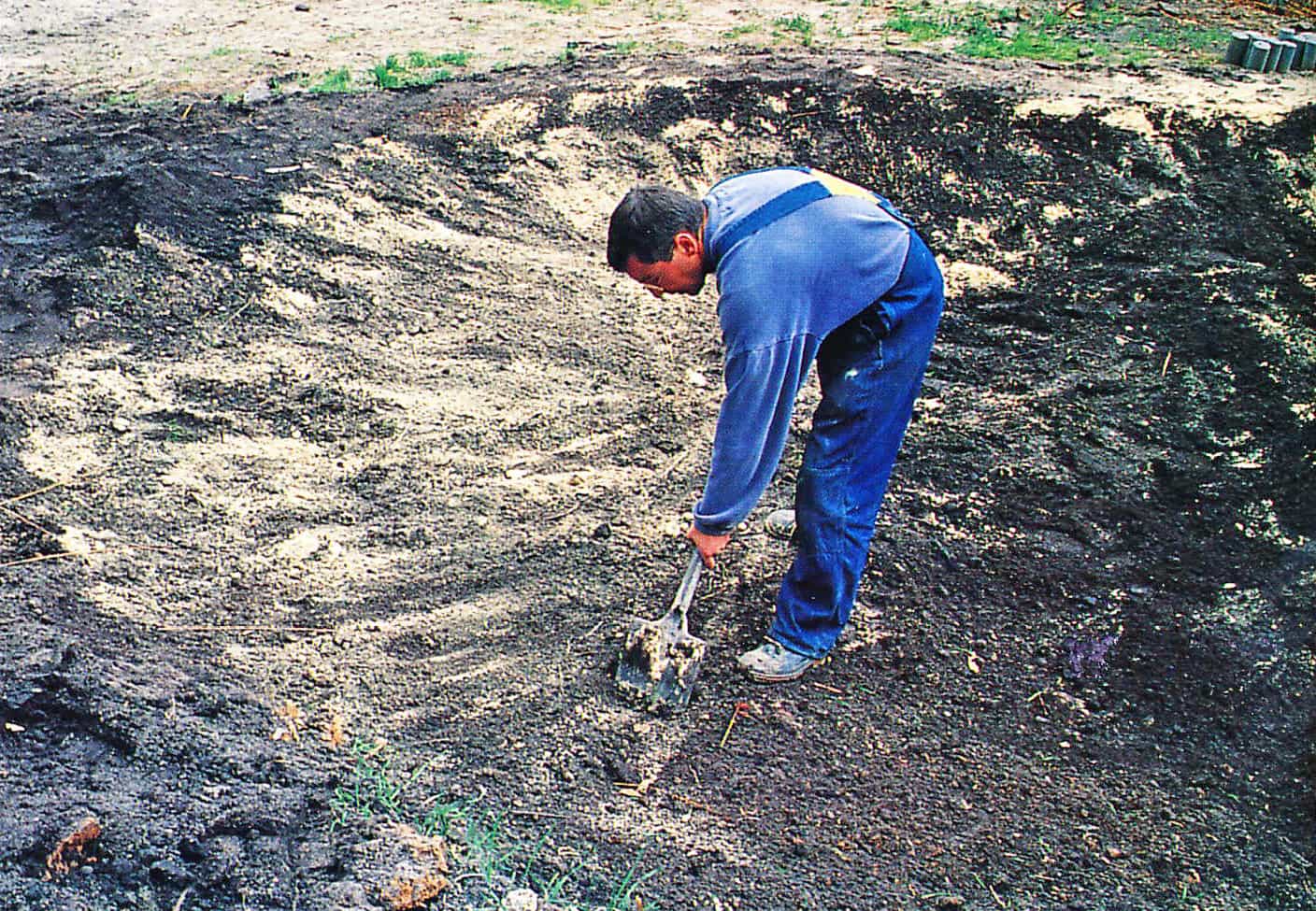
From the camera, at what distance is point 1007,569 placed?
364 cm

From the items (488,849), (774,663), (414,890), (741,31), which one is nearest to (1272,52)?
(741,31)

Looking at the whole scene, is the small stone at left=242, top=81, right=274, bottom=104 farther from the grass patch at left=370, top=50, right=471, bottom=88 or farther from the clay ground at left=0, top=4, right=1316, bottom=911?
the grass patch at left=370, top=50, right=471, bottom=88

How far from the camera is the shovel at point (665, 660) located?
3.09 meters

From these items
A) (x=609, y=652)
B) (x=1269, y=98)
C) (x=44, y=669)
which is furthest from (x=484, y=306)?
(x=1269, y=98)

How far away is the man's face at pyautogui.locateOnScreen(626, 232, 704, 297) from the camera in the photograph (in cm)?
255

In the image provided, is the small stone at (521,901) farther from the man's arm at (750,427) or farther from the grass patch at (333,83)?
the grass patch at (333,83)

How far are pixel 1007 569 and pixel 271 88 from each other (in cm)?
473

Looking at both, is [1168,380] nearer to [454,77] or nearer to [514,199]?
[514,199]

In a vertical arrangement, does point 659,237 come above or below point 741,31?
above

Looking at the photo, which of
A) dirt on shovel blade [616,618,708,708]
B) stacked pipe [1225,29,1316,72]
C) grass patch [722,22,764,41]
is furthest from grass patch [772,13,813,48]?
dirt on shovel blade [616,618,708,708]

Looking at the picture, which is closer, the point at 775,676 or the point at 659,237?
the point at 659,237

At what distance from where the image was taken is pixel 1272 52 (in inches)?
269

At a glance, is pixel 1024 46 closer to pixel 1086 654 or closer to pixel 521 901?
pixel 1086 654

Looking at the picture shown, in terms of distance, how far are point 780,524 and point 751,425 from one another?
46.3 inches
